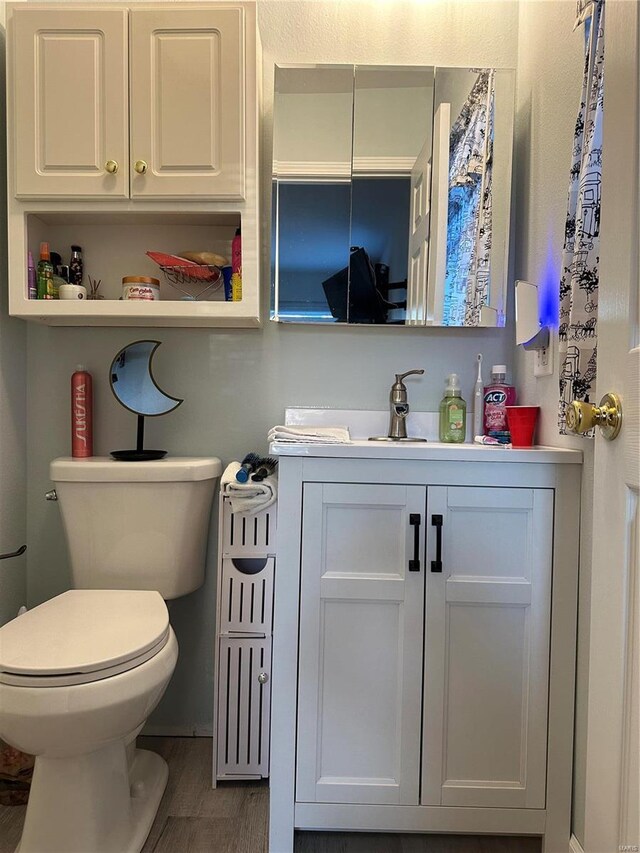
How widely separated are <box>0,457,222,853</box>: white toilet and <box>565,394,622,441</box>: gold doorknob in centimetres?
96

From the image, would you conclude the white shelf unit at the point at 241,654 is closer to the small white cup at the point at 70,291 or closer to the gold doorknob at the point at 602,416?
the small white cup at the point at 70,291

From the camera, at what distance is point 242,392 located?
177cm

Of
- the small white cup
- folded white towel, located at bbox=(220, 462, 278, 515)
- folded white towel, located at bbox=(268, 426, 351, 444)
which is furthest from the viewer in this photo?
the small white cup

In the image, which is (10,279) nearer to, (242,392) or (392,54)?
(242,392)

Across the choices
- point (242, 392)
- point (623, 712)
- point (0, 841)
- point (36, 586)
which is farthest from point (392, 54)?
point (0, 841)

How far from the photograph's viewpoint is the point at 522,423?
1.42 meters

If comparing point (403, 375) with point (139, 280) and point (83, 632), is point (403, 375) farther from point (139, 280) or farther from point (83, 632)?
point (83, 632)

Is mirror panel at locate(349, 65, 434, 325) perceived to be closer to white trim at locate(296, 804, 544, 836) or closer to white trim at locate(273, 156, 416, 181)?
white trim at locate(273, 156, 416, 181)

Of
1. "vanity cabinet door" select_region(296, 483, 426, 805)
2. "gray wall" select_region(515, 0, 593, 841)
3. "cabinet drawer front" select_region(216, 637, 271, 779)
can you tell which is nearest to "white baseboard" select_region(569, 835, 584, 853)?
"gray wall" select_region(515, 0, 593, 841)

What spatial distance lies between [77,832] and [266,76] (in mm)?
2087

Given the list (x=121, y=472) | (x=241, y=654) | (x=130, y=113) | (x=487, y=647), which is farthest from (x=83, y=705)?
(x=130, y=113)

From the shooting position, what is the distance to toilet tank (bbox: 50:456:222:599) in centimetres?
153

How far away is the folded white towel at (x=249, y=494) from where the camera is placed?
1459mm

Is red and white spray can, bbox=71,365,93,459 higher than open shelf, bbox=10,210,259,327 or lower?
lower
